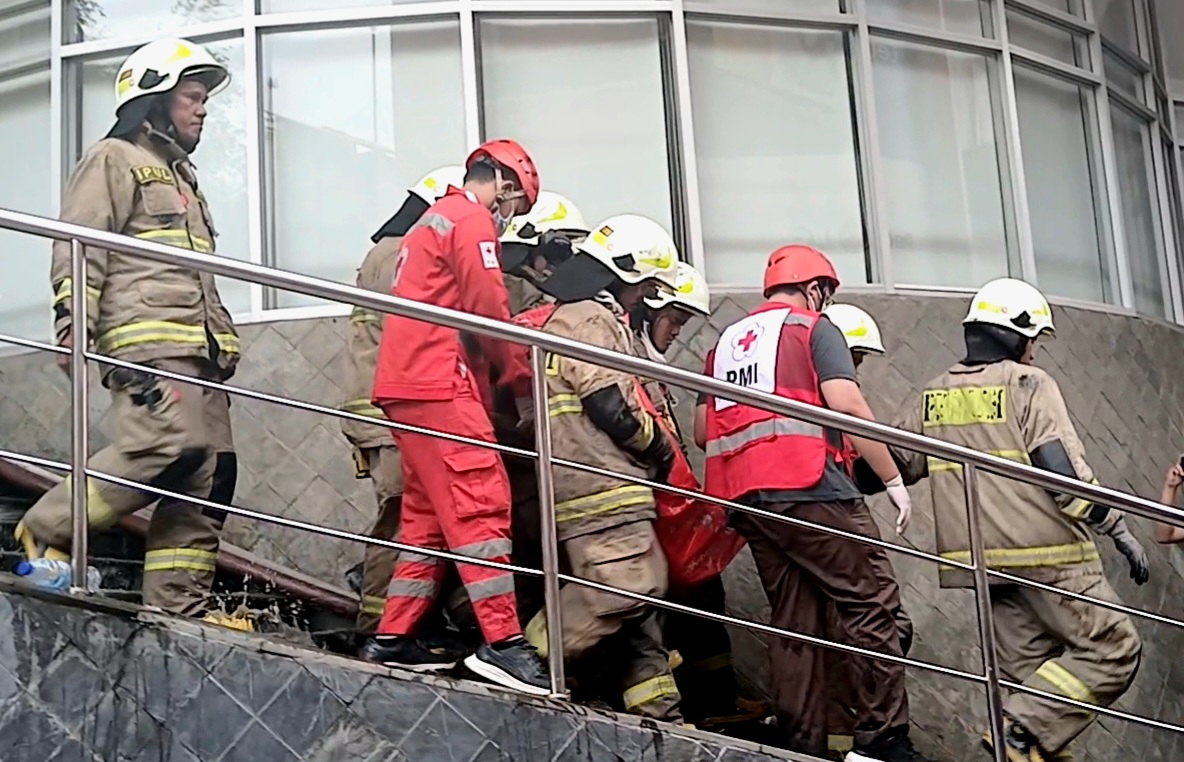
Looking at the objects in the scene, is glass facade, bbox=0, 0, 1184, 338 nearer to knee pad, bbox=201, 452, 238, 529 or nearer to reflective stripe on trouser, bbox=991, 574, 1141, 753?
knee pad, bbox=201, 452, 238, 529

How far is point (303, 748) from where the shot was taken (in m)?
3.86

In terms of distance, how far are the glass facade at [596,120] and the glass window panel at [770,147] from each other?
1cm

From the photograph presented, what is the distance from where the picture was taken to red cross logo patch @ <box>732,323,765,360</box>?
17.4ft

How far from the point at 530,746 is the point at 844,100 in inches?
186

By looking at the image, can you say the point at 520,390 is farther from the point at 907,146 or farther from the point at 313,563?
the point at 907,146

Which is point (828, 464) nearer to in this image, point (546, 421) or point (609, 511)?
point (609, 511)

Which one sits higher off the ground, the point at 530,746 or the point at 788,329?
the point at 788,329

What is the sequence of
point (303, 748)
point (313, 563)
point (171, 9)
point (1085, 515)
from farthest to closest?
1. point (171, 9)
2. point (313, 563)
3. point (1085, 515)
4. point (303, 748)

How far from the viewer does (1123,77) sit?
31.3 ft

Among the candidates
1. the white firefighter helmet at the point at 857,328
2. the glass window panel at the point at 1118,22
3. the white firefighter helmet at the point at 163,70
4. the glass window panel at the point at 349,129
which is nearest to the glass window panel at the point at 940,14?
the glass window panel at the point at 1118,22

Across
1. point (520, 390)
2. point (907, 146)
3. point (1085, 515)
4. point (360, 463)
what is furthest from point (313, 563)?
point (907, 146)

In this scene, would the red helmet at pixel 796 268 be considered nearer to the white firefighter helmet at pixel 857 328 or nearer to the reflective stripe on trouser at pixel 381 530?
the white firefighter helmet at pixel 857 328

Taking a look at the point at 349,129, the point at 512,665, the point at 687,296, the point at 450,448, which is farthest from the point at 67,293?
the point at 349,129

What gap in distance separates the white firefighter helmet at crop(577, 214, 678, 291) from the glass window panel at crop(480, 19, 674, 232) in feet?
6.13
